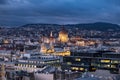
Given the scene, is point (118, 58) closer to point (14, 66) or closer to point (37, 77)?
point (14, 66)

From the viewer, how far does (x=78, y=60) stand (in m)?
117

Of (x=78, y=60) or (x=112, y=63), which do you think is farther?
(x=78, y=60)

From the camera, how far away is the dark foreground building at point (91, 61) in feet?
360

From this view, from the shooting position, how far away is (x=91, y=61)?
114 meters

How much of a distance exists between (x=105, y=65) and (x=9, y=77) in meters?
46.0

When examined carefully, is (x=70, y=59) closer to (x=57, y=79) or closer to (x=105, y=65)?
(x=105, y=65)

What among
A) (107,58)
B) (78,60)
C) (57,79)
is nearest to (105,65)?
(107,58)

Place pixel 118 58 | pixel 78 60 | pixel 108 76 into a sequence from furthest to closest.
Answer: pixel 78 60 → pixel 118 58 → pixel 108 76

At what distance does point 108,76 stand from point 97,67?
150ft

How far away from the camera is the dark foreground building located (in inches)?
4316

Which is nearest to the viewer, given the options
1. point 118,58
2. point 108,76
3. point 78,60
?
point 108,76

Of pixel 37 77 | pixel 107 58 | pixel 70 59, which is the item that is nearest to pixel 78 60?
pixel 70 59

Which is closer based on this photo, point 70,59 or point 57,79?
point 57,79

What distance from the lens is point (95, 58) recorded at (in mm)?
113750
